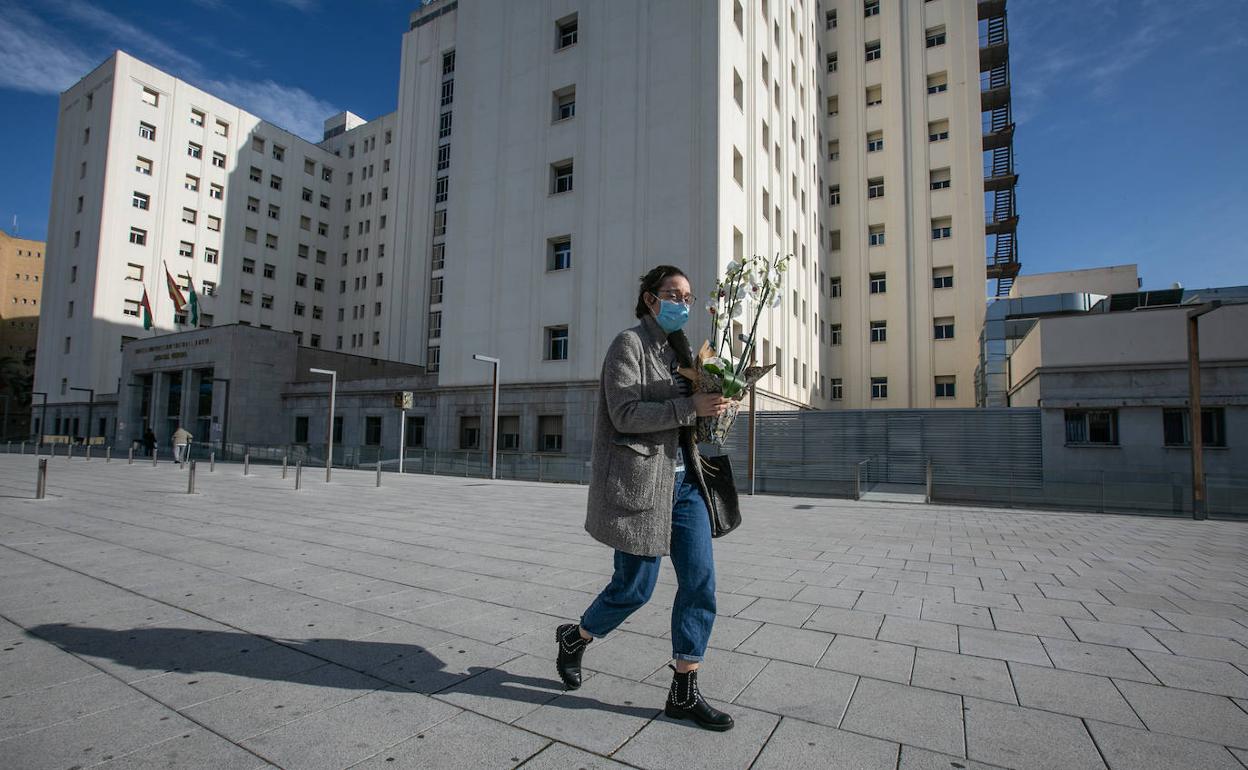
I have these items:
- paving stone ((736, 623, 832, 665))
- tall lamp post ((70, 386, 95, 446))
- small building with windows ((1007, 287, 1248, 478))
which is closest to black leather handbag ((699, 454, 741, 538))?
paving stone ((736, 623, 832, 665))

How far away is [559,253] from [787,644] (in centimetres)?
2445

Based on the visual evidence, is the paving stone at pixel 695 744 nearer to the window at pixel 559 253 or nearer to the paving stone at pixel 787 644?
the paving stone at pixel 787 644

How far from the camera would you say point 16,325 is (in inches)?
3061

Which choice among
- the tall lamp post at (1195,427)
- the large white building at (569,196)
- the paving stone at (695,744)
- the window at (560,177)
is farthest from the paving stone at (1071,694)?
the window at (560,177)

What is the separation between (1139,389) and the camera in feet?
58.0

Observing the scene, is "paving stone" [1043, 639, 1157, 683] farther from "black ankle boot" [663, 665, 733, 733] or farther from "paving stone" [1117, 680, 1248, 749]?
"black ankle boot" [663, 665, 733, 733]

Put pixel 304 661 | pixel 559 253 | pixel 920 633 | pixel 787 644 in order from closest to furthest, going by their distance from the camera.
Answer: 1. pixel 304 661
2. pixel 787 644
3. pixel 920 633
4. pixel 559 253

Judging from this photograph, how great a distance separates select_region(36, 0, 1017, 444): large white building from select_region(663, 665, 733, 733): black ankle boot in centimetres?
2048

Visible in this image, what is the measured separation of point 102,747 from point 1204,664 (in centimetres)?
542

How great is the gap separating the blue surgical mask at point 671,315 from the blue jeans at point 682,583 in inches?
28.1

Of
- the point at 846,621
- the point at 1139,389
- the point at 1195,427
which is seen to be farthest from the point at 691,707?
the point at 1139,389

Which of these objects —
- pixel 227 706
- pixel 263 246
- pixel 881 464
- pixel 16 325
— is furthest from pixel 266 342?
pixel 16 325

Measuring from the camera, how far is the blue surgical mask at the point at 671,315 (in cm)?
298

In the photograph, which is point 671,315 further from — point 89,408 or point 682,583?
point 89,408
